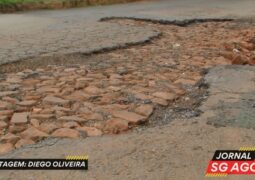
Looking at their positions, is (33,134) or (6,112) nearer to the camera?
(33,134)

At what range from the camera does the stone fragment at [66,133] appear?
2.97 m

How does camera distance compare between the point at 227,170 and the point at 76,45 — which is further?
the point at 76,45

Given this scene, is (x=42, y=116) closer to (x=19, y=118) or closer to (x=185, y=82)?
(x=19, y=118)

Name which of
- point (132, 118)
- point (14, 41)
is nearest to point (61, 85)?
point (132, 118)

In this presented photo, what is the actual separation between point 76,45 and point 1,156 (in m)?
3.49

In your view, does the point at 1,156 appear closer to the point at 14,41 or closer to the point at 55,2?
the point at 14,41

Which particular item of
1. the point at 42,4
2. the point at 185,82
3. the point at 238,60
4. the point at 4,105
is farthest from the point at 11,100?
the point at 42,4

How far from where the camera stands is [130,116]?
332 cm

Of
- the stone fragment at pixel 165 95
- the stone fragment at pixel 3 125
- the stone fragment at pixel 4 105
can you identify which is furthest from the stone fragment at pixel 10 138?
the stone fragment at pixel 165 95

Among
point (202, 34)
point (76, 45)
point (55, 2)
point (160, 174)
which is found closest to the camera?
point (160, 174)

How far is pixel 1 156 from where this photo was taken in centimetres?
266

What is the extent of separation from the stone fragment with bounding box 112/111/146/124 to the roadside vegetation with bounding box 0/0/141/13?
27.8ft
